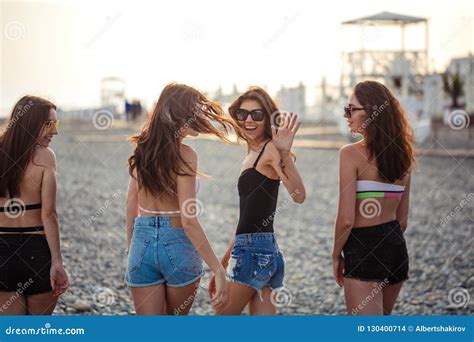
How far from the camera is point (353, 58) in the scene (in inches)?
1110

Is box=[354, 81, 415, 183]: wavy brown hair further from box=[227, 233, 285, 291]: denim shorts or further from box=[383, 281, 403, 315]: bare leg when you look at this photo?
box=[227, 233, 285, 291]: denim shorts

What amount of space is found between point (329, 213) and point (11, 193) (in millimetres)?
8810

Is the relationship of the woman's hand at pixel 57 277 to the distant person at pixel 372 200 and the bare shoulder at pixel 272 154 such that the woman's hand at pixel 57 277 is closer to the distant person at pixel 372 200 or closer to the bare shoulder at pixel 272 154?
the bare shoulder at pixel 272 154

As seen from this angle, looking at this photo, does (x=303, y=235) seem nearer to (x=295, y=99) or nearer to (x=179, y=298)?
(x=179, y=298)

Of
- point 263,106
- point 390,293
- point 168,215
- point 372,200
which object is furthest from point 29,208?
point 390,293

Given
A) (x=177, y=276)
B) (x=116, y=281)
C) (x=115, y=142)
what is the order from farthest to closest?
(x=115, y=142)
(x=116, y=281)
(x=177, y=276)

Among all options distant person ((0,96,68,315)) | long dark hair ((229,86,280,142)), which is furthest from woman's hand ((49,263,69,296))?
long dark hair ((229,86,280,142))

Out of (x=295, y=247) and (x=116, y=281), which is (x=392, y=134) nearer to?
(x=116, y=281)

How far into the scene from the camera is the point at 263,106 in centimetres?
404

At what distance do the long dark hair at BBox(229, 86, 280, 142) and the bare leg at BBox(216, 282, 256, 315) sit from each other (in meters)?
0.71

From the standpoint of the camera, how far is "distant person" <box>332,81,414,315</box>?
12.4 feet

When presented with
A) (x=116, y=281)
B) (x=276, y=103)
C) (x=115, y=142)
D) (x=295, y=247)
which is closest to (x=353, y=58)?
(x=115, y=142)

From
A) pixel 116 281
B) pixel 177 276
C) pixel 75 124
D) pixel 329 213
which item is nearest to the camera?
pixel 177 276

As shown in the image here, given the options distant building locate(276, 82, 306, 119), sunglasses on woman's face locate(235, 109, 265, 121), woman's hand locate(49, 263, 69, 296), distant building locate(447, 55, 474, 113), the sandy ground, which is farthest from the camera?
distant building locate(276, 82, 306, 119)
